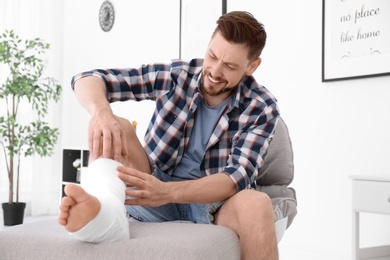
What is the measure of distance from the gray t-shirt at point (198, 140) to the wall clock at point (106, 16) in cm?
Result: 325

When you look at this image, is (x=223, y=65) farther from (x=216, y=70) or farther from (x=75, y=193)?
(x=75, y=193)

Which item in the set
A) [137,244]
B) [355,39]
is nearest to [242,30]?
[137,244]

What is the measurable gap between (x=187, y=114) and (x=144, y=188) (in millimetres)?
428

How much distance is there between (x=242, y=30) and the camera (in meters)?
1.75

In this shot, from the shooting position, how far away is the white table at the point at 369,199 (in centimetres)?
216

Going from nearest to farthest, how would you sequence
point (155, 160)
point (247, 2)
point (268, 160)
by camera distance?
Result: point (155, 160) < point (268, 160) < point (247, 2)

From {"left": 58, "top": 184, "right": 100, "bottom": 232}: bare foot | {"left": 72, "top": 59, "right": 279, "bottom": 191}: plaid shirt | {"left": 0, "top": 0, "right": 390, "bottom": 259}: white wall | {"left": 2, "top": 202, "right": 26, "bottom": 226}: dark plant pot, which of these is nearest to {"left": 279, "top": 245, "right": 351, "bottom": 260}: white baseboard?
{"left": 0, "top": 0, "right": 390, "bottom": 259}: white wall

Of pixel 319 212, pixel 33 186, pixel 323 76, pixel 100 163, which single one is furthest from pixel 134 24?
pixel 100 163

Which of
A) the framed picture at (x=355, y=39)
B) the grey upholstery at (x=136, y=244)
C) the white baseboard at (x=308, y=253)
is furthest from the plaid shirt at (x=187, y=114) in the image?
the white baseboard at (x=308, y=253)

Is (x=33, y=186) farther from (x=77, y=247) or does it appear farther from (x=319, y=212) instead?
(x=77, y=247)

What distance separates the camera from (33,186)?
16.4 feet

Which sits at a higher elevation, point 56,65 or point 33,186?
point 56,65

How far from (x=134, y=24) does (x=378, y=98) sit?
2500 mm

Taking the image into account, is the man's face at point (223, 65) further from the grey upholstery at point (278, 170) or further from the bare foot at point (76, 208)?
the bare foot at point (76, 208)
